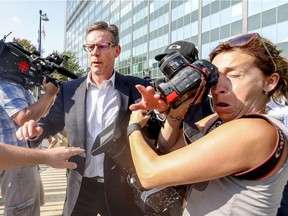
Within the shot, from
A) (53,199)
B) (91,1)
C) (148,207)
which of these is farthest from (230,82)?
(91,1)

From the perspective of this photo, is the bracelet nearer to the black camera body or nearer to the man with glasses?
the man with glasses

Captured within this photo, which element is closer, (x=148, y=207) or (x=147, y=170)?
(x=147, y=170)

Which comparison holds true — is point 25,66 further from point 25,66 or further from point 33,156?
point 33,156

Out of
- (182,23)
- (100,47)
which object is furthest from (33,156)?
(182,23)

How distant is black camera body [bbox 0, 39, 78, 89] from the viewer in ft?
8.47

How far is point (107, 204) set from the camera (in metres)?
2.34

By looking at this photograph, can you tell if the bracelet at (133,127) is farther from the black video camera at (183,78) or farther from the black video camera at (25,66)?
the black video camera at (25,66)

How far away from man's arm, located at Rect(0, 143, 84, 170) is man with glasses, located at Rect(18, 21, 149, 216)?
1.48 ft

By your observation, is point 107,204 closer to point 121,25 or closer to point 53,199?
point 53,199

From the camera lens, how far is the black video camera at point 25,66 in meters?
2.58

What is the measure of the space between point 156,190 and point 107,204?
3.11 feet

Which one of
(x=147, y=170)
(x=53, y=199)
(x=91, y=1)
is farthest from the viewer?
(x=91, y=1)

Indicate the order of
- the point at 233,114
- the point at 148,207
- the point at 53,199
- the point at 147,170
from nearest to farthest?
the point at 147,170
the point at 233,114
the point at 148,207
the point at 53,199

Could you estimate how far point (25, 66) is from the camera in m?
2.65
